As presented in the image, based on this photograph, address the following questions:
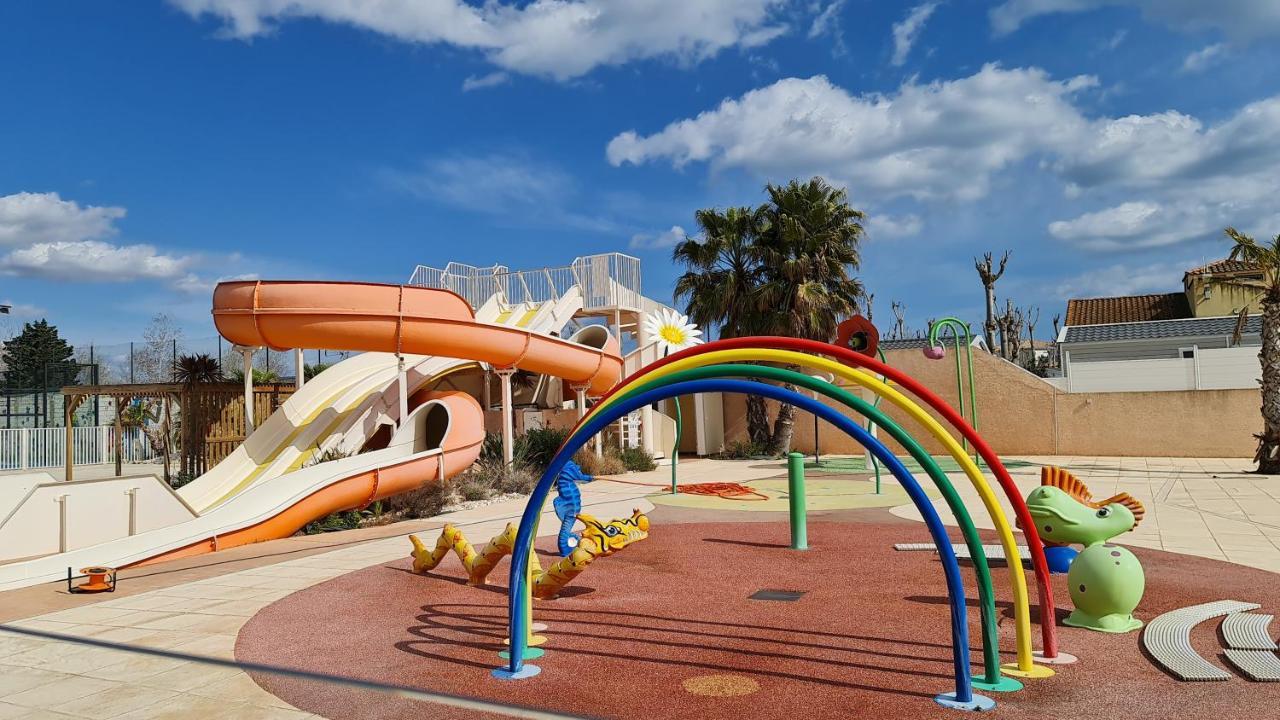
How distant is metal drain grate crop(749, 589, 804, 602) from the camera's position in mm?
7391

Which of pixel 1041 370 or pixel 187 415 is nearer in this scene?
pixel 187 415

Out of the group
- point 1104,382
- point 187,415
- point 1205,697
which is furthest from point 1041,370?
point 1205,697

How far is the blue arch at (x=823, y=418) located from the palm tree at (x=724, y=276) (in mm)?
20275

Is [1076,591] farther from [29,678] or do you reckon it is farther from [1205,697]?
[29,678]

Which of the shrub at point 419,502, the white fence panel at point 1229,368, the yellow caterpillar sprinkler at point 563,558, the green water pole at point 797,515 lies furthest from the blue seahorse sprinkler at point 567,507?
the white fence panel at point 1229,368

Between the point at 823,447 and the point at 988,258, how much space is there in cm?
2440

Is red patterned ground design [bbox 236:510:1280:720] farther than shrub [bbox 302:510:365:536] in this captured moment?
→ No

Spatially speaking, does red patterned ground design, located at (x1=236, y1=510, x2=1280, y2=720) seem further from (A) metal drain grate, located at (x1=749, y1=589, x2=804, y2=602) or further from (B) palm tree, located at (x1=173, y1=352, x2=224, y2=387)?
(B) palm tree, located at (x1=173, y1=352, x2=224, y2=387)

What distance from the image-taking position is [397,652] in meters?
6.02

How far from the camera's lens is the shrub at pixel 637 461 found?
75.6 ft

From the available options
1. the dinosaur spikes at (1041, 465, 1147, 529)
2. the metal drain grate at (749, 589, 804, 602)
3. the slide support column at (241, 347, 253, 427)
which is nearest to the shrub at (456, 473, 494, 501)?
the slide support column at (241, 347, 253, 427)

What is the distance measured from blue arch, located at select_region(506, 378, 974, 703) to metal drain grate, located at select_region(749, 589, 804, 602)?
211 cm

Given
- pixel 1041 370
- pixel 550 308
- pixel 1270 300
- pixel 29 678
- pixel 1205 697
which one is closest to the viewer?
pixel 1205 697

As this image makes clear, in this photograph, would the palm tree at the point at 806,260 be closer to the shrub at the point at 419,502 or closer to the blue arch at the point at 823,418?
the shrub at the point at 419,502
